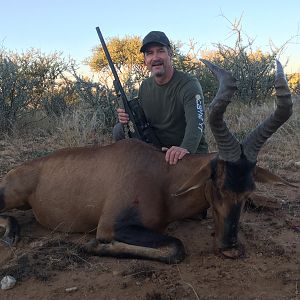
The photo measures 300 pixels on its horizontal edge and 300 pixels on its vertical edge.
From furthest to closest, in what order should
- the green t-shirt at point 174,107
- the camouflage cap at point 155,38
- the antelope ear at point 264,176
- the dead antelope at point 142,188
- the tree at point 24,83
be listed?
the tree at point 24,83 < the camouflage cap at point 155,38 < the green t-shirt at point 174,107 < the antelope ear at point 264,176 < the dead antelope at point 142,188

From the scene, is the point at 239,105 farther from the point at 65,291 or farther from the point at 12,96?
the point at 65,291

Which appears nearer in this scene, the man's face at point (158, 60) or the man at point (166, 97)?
the man at point (166, 97)

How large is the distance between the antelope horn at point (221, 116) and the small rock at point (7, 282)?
1.96 m

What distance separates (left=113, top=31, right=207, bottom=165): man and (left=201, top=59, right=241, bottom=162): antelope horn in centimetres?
130

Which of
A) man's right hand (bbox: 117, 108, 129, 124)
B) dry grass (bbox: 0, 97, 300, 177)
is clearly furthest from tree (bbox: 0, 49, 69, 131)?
man's right hand (bbox: 117, 108, 129, 124)

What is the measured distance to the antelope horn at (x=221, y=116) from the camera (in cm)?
371

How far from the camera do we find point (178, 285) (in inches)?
139

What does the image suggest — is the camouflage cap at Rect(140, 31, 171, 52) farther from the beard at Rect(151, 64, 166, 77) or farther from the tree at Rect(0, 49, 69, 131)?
the tree at Rect(0, 49, 69, 131)

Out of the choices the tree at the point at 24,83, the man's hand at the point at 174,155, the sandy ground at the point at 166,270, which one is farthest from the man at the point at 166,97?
the tree at the point at 24,83

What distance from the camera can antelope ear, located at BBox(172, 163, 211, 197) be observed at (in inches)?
156

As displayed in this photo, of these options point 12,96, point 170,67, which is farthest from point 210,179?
point 12,96

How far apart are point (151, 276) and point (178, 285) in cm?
26

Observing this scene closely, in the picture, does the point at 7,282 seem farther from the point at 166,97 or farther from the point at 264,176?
the point at 166,97

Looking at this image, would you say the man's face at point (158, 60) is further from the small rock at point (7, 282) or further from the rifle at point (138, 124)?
the small rock at point (7, 282)
